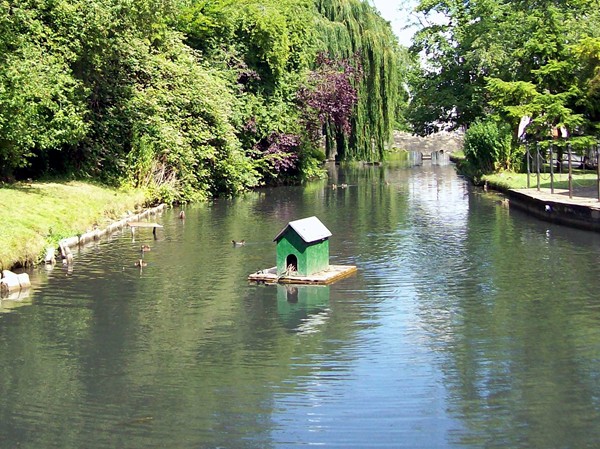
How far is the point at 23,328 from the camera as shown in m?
14.0

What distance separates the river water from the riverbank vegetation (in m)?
15.8

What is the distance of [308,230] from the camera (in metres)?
17.2

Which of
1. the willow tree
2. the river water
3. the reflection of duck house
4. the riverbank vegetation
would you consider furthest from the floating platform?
the willow tree

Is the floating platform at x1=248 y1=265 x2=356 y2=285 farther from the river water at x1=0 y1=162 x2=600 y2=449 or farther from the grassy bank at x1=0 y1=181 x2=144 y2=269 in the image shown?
the grassy bank at x1=0 y1=181 x2=144 y2=269

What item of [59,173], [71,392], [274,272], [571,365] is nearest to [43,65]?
[59,173]

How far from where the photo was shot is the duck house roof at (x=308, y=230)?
55.2 ft

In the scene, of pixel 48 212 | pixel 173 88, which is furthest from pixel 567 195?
pixel 48 212

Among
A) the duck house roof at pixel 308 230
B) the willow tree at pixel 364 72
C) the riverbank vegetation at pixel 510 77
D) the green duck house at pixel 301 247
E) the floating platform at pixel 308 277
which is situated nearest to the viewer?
the duck house roof at pixel 308 230

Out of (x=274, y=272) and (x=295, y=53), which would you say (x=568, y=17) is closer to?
(x=295, y=53)

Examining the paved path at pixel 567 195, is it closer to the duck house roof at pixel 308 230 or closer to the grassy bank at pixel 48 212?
the duck house roof at pixel 308 230


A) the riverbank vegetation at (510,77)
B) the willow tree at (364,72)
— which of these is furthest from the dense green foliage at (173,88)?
the riverbank vegetation at (510,77)

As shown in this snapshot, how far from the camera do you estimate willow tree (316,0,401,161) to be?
5497 cm

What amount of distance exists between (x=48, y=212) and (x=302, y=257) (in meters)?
8.95

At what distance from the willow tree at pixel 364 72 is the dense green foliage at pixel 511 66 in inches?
113
